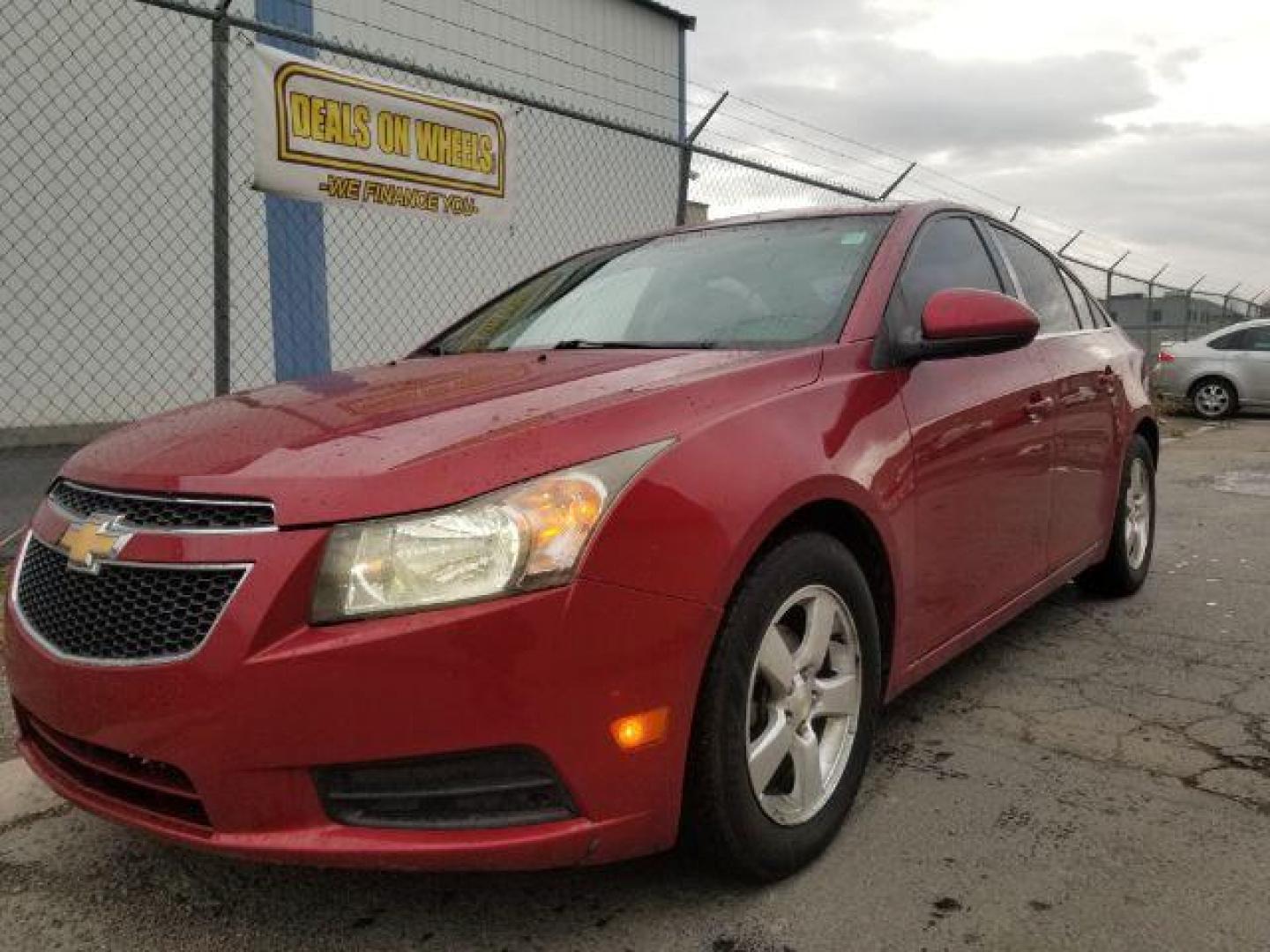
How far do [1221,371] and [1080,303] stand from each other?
470 inches

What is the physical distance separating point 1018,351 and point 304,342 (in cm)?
762

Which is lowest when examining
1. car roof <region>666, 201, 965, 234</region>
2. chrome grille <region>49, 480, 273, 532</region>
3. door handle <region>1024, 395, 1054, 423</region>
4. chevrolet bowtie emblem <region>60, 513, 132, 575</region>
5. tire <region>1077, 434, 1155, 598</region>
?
tire <region>1077, 434, 1155, 598</region>

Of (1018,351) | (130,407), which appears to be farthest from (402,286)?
(1018,351)

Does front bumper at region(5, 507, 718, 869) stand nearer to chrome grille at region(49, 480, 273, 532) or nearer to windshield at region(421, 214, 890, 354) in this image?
chrome grille at region(49, 480, 273, 532)

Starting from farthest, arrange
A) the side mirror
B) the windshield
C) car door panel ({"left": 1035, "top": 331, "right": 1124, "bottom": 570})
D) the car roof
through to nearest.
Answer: car door panel ({"left": 1035, "top": 331, "right": 1124, "bottom": 570})
the car roof
the windshield
the side mirror

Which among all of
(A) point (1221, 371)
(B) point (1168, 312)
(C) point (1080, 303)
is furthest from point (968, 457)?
(B) point (1168, 312)

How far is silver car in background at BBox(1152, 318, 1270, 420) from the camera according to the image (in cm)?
1441

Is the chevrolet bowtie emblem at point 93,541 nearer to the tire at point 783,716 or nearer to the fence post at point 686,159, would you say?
the tire at point 783,716

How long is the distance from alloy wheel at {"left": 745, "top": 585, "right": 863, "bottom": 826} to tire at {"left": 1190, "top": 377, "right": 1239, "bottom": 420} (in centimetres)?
1445

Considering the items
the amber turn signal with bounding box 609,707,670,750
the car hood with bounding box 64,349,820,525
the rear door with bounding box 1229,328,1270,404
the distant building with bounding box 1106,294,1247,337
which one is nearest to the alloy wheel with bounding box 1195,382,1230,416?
the rear door with bounding box 1229,328,1270,404

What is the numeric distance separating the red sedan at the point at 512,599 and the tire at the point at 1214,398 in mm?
13831

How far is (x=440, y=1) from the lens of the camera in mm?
10906

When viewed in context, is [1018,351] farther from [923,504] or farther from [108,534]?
[108,534]

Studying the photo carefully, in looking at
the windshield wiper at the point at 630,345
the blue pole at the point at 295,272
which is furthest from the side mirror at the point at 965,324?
the blue pole at the point at 295,272
